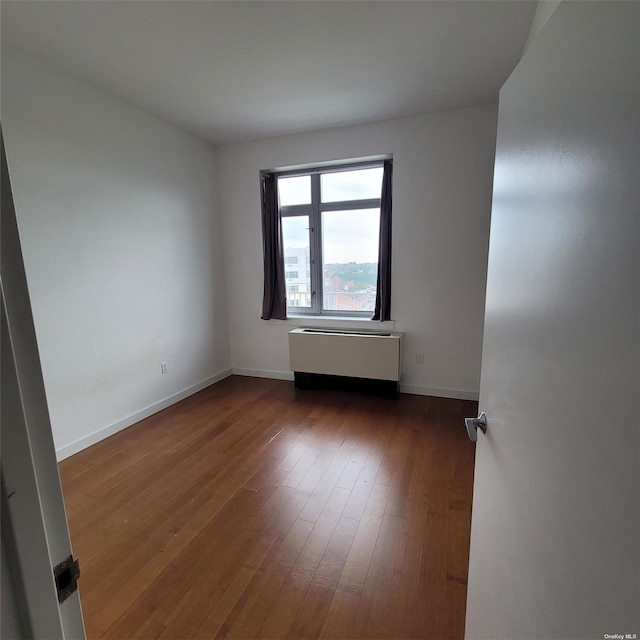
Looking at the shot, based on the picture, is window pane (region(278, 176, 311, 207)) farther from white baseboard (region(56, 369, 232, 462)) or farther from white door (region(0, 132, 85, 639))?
white door (region(0, 132, 85, 639))

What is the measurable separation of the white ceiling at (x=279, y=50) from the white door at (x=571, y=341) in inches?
65.3

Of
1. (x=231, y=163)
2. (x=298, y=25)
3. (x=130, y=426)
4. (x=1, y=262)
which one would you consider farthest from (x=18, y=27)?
(x=130, y=426)

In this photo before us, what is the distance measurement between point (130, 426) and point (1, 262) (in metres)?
3.10

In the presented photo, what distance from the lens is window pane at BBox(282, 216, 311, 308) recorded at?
3.97 meters

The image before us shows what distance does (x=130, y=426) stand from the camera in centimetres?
299

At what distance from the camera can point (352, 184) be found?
3.68 meters

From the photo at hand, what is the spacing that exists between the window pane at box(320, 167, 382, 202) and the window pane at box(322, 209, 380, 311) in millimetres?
170

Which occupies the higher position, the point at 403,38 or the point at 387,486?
the point at 403,38

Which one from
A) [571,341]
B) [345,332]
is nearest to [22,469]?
[571,341]

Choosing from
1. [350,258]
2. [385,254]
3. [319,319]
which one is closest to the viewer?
[385,254]

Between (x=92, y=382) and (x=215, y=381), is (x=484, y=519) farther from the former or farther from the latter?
(x=215, y=381)

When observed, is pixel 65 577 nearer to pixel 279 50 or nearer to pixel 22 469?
pixel 22 469

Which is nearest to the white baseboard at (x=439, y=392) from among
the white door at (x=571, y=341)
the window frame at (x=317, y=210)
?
the window frame at (x=317, y=210)

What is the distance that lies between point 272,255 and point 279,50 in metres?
2.08
